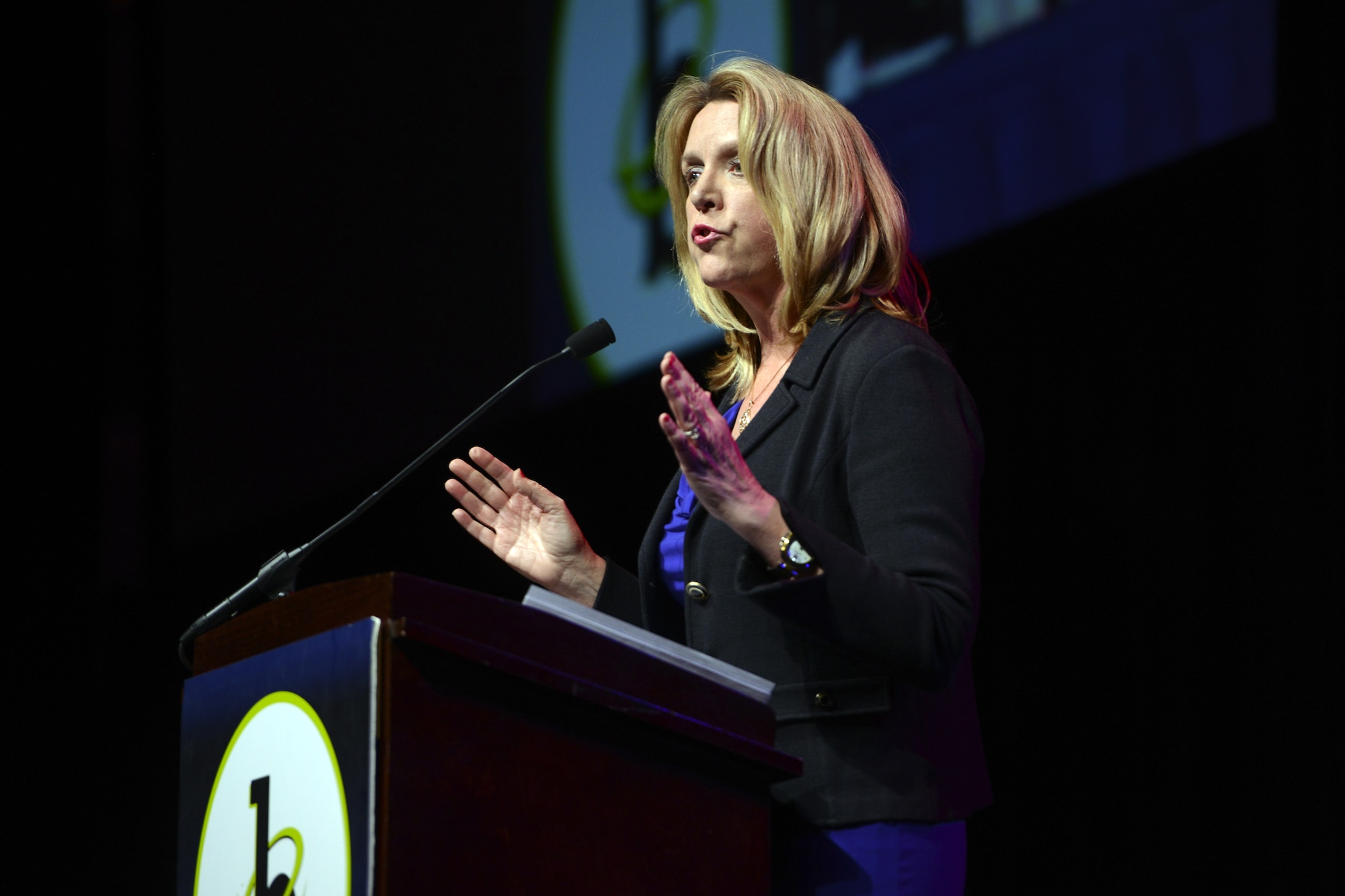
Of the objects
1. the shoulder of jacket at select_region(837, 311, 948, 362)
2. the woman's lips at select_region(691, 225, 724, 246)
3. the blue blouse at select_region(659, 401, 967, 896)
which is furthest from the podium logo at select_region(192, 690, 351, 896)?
the woman's lips at select_region(691, 225, 724, 246)

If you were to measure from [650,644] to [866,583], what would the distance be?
202 mm

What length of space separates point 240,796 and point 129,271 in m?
3.37

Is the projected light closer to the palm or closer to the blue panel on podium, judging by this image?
the palm

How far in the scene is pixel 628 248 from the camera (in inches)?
126

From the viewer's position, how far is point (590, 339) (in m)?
1.77

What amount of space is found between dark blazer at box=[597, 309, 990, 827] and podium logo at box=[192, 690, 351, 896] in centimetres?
41

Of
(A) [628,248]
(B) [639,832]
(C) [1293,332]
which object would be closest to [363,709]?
(B) [639,832]

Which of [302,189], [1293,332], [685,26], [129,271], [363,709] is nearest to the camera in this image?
[363,709]

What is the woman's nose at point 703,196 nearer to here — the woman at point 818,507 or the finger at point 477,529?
the woman at point 818,507

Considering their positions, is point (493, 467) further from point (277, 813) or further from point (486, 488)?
point (277, 813)

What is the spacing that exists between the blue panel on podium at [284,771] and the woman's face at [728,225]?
0.77m

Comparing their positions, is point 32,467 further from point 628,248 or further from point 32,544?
point 628,248

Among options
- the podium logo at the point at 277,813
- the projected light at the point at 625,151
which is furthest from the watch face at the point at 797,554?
the projected light at the point at 625,151

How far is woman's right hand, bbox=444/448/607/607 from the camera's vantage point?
5.82 ft
